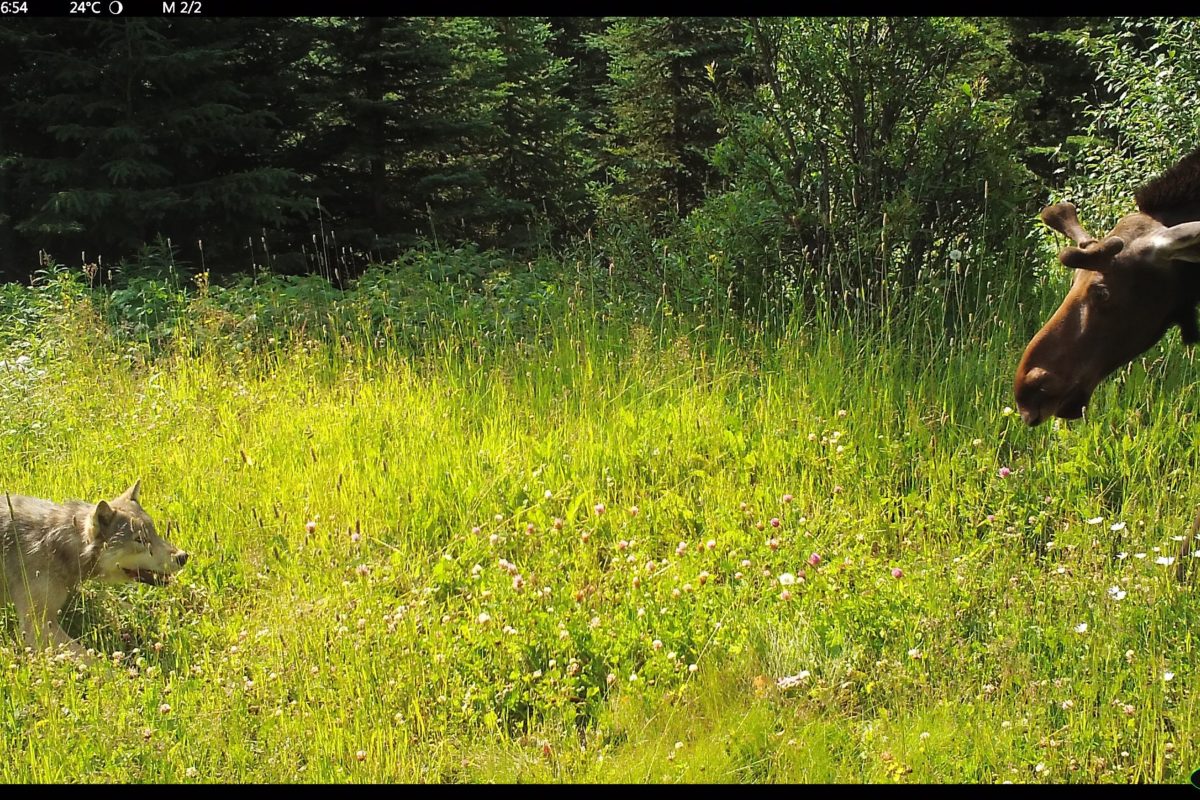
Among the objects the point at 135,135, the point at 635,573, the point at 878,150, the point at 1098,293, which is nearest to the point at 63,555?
the point at 635,573

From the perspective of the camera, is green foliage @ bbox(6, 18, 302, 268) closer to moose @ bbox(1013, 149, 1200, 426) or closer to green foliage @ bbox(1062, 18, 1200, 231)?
green foliage @ bbox(1062, 18, 1200, 231)

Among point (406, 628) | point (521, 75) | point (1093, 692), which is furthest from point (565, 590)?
point (521, 75)

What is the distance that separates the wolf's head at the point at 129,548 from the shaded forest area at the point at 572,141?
13.4ft

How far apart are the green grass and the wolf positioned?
6.0 inches

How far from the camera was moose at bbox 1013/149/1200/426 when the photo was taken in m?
3.19

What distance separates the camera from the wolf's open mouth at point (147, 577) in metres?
3.91

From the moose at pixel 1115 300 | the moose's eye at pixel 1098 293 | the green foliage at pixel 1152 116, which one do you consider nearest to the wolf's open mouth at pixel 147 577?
the moose at pixel 1115 300

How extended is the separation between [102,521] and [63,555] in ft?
0.78

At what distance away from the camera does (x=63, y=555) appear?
152 inches

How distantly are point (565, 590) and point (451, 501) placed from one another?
1074 mm

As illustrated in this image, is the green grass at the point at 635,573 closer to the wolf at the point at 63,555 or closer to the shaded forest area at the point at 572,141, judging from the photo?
the wolf at the point at 63,555

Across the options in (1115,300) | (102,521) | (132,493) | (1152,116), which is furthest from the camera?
(1152,116)
